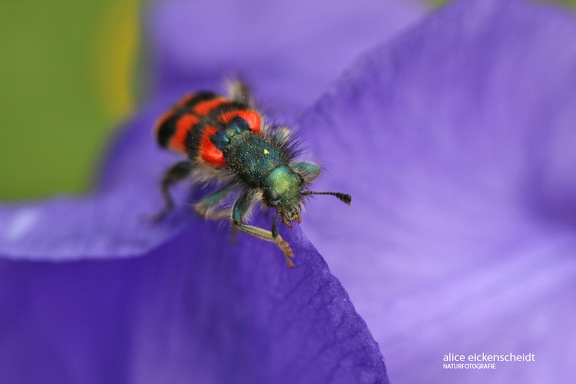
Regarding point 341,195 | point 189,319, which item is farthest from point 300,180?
point 189,319

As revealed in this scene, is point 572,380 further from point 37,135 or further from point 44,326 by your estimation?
point 37,135

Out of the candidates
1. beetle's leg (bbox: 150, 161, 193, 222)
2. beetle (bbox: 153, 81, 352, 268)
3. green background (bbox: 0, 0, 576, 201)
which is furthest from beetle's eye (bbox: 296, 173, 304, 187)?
green background (bbox: 0, 0, 576, 201)

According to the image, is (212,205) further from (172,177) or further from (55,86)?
(55,86)

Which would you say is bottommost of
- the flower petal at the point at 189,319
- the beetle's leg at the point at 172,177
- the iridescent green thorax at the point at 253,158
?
the flower petal at the point at 189,319

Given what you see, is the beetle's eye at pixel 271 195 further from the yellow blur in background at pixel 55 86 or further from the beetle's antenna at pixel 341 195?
the yellow blur in background at pixel 55 86

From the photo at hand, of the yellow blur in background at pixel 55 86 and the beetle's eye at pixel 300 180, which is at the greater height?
the yellow blur in background at pixel 55 86

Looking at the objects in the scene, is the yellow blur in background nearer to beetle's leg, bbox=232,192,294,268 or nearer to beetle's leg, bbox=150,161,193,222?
beetle's leg, bbox=150,161,193,222

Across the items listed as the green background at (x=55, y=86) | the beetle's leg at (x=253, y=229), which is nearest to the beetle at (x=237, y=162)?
the beetle's leg at (x=253, y=229)
